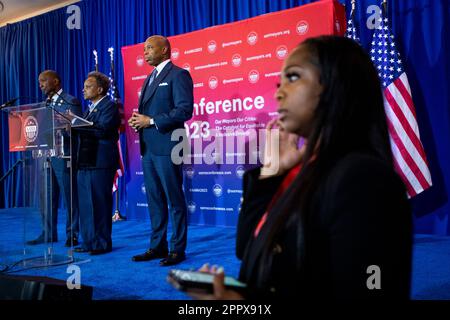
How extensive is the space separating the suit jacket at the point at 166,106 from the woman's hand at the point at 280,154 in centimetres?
245

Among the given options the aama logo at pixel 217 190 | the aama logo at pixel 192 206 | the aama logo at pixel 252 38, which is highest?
the aama logo at pixel 252 38

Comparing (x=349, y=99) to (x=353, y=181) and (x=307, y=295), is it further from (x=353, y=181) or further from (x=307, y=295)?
(x=307, y=295)

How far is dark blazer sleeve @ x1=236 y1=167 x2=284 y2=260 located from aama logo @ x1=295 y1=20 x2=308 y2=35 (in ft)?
13.0

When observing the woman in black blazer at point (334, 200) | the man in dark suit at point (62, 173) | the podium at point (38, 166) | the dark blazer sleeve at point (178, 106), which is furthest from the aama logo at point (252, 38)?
the woman in black blazer at point (334, 200)

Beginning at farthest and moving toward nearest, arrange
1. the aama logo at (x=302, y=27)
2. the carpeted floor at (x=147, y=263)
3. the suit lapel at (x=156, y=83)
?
the aama logo at (x=302, y=27) < the suit lapel at (x=156, y=83) < the carpeted floor at (x=147, y=263)

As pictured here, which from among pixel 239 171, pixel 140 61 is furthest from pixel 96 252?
pixel 140 61

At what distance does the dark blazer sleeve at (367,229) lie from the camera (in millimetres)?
743

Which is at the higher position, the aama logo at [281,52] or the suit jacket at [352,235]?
the aama logo at [281,52]

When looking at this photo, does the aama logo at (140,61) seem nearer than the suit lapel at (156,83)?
No

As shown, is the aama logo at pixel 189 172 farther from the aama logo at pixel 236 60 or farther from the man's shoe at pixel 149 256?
the man's shoe at pixel 149 256

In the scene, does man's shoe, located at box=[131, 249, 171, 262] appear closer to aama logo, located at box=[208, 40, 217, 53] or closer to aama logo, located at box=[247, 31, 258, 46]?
aama logo, located at box=[247, 31, 258, 46]

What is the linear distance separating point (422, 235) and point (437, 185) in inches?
20.5

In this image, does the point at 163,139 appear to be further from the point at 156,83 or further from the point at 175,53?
the point at 175,53
